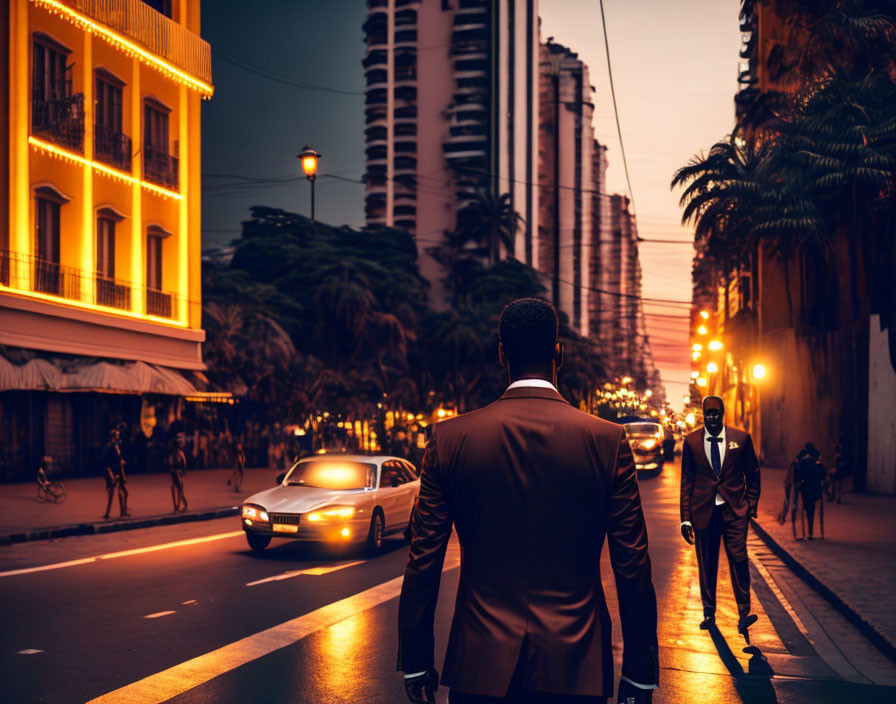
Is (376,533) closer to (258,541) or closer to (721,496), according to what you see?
(258,541)

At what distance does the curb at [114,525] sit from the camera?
1692 cm

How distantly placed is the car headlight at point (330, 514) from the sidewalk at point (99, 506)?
528 cm

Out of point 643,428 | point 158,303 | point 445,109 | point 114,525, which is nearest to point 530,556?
point 114,525

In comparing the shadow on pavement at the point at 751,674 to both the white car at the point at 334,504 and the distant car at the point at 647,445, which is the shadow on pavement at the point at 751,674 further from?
the distant car at the point at 647,445

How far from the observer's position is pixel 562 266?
16775 centimetres

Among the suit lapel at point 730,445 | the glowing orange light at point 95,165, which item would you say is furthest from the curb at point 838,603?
the glowing orange light at point 95,165

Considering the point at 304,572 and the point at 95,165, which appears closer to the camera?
the point at 304,572

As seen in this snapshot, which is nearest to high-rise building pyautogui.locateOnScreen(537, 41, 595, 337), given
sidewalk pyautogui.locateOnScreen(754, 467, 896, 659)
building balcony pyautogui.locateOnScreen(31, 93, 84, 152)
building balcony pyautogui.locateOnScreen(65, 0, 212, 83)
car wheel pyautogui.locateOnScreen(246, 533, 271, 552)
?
building balcony pyautogui.locateOnScreen(65, 0, 212, 83)

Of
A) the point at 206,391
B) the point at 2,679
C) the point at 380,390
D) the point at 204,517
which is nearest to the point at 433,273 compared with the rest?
the point at 380,390

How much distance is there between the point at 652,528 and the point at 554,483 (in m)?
16.9

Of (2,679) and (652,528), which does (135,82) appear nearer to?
(652,528)

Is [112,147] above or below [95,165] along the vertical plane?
above

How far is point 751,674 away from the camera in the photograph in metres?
7.76

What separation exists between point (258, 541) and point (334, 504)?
4.20 feet
